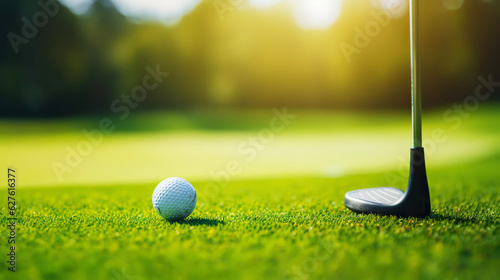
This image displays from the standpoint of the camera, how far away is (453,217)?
371cm

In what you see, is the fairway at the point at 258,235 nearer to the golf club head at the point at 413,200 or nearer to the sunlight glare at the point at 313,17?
the golf club head at the point at 413,200

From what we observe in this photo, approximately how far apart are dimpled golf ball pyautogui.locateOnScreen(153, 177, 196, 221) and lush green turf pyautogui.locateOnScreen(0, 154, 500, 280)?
11cm

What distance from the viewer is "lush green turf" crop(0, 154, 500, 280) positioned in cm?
238

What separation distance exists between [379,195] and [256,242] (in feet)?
5.93

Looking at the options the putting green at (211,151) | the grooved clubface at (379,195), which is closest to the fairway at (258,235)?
the grooved clubface at (379,195)

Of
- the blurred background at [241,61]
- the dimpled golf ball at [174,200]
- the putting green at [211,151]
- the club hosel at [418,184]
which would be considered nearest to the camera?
the club hosel at [418,184]

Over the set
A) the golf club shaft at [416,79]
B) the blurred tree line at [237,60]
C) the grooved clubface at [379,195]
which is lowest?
the grooved clubface at [379,195]

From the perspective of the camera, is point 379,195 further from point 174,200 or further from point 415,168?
point 174,200

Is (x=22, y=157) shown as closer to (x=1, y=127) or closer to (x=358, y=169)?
(x=358, y=169)

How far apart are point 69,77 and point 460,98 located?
24352 mm

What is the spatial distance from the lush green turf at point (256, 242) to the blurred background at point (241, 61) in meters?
19.2

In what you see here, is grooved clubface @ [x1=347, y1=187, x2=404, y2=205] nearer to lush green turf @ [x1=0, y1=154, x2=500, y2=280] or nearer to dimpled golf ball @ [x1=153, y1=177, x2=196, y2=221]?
lush green turf @ [x1=0, y1=154, x2=500, y2=280]

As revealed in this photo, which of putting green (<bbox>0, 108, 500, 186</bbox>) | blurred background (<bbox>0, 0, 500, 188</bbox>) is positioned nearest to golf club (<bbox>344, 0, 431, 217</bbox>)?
putting green (<bbox>0, 108, 500, 186</bbox>)

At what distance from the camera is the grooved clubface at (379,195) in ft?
12.7
